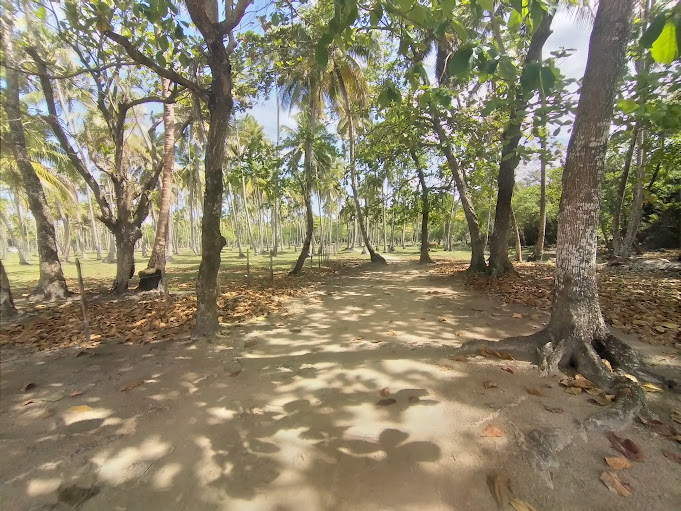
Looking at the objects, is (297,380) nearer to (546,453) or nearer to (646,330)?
(546,453)

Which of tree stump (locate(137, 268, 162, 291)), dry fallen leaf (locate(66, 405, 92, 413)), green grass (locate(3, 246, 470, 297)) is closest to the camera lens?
dry fallen leaf (locate(66, 405, 92, 413))

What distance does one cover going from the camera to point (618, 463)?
2047 millimetres

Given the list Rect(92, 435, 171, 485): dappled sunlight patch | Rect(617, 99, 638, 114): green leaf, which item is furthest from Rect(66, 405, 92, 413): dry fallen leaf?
Rect(617, 99, 638, 114): green leaf

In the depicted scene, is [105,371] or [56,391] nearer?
[56,391]

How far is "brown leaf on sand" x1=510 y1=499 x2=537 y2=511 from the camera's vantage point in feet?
5.85

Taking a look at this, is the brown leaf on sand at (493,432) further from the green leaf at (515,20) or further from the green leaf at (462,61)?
the green leaf at (515,20)

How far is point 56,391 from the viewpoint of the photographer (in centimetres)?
366

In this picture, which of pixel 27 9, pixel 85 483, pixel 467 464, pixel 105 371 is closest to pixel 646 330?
pixel 467 464

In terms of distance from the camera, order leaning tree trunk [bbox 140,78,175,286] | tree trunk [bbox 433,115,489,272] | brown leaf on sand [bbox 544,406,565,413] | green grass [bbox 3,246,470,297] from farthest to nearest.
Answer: green grass [bbox 3,246,470,297], tree trunk [bbox 433,115,489,272], leaning tree trunk [bbox 140,78,175,286], brown leaf on sand [bbox 544,406,565,413]

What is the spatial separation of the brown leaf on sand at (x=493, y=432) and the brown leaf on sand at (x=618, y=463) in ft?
1.94

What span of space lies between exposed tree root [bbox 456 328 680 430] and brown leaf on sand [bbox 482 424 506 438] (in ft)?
1.96

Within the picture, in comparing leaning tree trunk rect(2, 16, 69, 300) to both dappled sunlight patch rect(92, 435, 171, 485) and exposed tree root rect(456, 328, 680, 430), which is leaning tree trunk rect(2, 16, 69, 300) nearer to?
dappled sunlight patch rect(92, 435, 171, 485)

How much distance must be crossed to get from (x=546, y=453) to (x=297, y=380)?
229cm

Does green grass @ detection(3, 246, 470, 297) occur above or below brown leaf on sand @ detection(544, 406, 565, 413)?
below
